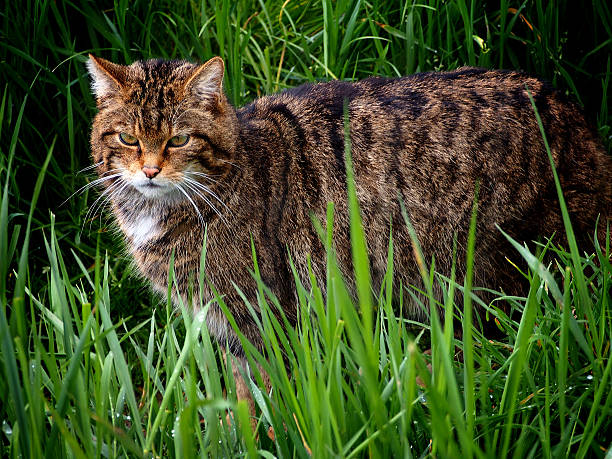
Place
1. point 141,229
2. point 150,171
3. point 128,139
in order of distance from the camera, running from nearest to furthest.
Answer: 1. point 150,171
2. point 128,139
3. point 141,229

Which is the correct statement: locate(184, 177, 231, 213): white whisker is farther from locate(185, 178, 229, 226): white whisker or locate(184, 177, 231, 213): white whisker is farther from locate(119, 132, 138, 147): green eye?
locate(119, 132, 138, 147): green eye

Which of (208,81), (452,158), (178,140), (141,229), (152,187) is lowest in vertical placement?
(141,229)

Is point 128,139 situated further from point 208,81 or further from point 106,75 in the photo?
point 208,81

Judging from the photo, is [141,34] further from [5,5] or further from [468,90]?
[468,90]

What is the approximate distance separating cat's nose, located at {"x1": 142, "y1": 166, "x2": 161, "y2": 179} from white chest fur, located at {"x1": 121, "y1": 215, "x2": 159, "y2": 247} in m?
0.31

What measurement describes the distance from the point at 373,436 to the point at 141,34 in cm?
279

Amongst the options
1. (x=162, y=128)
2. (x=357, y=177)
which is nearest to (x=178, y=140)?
(x=162, y=128)

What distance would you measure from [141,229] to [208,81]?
0.65 m

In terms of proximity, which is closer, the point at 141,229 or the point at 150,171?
the point at 150,171

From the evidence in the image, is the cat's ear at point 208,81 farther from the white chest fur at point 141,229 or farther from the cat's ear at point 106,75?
the white chest fur at point 141,229

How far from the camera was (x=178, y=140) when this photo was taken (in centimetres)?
277

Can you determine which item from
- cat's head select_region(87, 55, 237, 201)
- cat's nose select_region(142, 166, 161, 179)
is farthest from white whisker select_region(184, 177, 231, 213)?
cat's nose select_region(142, 166, 161, 179)

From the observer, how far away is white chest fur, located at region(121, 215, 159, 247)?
2939mm

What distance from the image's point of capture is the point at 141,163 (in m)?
2.70
